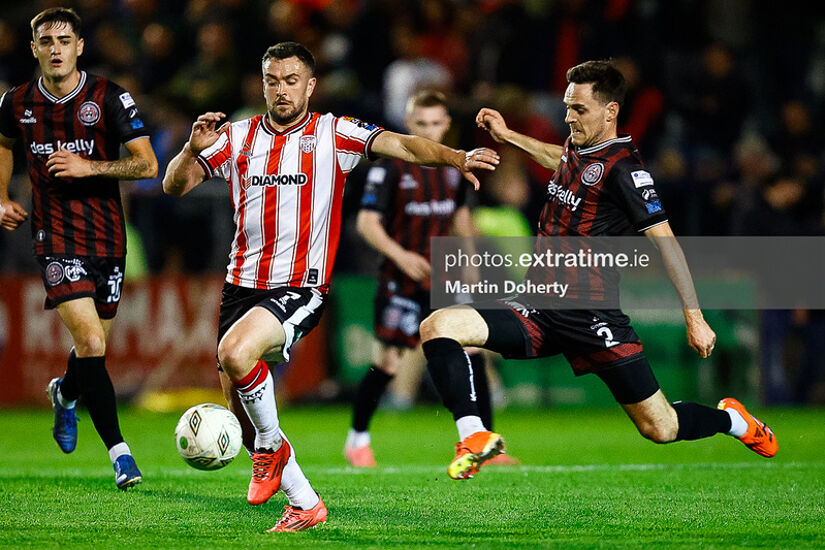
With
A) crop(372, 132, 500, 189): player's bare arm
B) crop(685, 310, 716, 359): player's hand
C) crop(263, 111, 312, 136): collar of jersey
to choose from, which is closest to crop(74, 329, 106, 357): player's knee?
crop(263, 111, 312, 136): collar of jersey

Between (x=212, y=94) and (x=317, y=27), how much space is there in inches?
64.1

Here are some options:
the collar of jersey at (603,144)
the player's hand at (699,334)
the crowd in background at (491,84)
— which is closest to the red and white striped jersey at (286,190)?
the collar of jersey at (603,144)

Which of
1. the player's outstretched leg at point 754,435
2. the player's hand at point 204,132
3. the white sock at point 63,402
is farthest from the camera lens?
the white sock at point 63,402

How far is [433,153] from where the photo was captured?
6180 mm

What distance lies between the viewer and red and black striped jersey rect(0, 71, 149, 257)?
7426mm

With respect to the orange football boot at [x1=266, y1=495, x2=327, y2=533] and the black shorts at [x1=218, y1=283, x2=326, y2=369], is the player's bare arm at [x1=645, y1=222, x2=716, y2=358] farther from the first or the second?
the orange football boot at [x1=266, y1=495, x2=327, y2=533]

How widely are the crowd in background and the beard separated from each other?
569 centimetres

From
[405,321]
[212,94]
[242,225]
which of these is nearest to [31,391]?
[212,94]

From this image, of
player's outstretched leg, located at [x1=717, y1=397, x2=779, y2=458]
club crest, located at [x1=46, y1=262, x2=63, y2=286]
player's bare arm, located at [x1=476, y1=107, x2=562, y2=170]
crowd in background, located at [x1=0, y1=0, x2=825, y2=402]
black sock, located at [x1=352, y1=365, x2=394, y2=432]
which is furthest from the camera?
crowd in background, located at [x1=0, y1=0, x2=825, y2=402]

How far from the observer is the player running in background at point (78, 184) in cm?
729

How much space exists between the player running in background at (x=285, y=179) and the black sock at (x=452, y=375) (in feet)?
2.28

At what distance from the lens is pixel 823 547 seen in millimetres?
5367

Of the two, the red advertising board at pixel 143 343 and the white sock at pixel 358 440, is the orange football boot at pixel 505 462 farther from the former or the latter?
the red advertising board at pixel 143 343

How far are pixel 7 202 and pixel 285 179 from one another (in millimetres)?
2095
